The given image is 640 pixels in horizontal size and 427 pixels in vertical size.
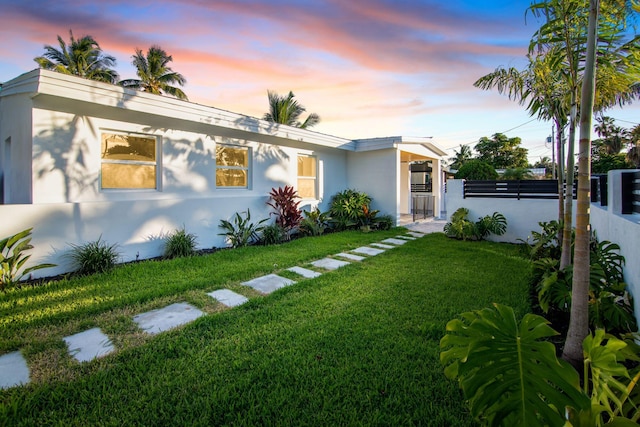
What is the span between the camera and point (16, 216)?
14.6 ft

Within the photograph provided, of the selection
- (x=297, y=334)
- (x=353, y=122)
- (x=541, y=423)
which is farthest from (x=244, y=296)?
(x=353, y=122)

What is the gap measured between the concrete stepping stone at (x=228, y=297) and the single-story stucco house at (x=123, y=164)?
9.03 ft

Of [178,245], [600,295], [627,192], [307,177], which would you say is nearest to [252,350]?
[600,295]

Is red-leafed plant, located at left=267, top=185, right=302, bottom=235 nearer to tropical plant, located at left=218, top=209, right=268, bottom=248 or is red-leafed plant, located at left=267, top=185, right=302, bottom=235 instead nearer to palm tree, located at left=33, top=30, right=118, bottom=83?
tropical plant, located at left=218, top=209, right=268, bottom=248

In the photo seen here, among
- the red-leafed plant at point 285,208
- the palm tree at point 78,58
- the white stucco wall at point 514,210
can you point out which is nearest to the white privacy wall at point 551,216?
the white stucco wall at point 514,210

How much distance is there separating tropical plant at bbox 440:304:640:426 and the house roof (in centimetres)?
602

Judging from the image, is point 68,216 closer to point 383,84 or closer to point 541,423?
point 541,423

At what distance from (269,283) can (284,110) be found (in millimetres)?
16821

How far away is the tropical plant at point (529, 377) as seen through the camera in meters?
1.11

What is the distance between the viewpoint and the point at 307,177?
9.89 meters

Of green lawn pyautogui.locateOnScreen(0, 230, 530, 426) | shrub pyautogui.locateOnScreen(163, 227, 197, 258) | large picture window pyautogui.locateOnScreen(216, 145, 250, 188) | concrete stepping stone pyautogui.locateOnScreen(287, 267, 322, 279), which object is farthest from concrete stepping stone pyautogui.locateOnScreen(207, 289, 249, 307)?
large picture window pyautogui.locateOnScreen(216, 145, 250, 188)

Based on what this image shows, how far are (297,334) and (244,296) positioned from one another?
133 cm

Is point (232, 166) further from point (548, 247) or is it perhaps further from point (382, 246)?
point (548, 247)

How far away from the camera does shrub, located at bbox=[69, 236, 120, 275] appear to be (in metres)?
4.89
